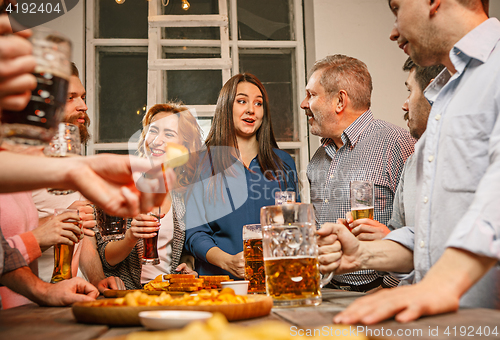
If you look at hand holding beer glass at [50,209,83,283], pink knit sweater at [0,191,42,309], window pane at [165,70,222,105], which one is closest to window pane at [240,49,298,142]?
window pane at [165,70,222,105]

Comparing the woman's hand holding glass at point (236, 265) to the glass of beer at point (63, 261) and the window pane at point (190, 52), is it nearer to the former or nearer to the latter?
the glass of beer at point (63, 261)

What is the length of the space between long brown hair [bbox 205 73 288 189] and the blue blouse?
0.05m

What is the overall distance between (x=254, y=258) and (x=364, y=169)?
3.65ft

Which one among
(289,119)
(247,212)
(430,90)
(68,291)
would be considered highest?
(289,119)

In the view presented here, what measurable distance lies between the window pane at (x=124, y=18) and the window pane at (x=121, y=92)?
0.56 feet

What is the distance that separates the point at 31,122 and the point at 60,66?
11 cm

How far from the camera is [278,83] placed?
161 inches

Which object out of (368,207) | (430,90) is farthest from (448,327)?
(430,90)

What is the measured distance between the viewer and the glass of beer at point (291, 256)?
3.20 ft

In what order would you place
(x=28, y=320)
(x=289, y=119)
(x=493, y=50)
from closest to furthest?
(x=28, y=320) < (x=493, y=50) < (x=289, y=119)

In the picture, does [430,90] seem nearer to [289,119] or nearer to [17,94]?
[17,94]

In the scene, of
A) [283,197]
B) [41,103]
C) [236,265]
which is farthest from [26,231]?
[41,103]

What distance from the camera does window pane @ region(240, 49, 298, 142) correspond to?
401cm

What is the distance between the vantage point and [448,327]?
0.66 metres
